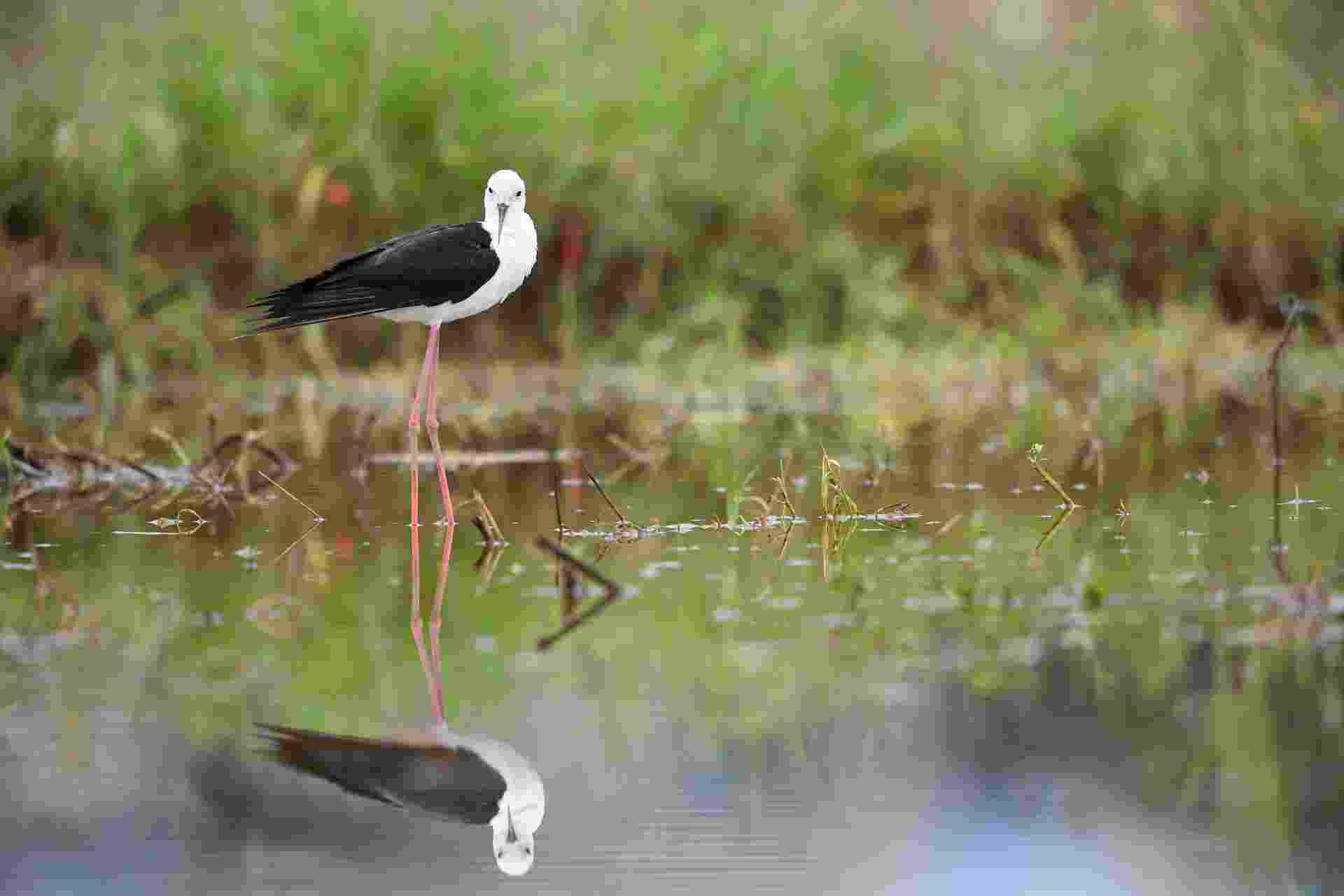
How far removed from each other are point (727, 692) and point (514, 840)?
70 cm

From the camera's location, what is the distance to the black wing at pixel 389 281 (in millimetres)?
5059

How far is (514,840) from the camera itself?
7.93 feet

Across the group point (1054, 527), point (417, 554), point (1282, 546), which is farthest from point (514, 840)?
point (1054, 527)

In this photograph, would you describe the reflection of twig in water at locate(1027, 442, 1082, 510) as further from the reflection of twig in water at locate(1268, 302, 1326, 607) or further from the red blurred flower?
the red blurred flower

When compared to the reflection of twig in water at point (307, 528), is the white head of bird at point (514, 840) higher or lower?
lower

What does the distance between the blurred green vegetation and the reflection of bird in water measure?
20.3 ft

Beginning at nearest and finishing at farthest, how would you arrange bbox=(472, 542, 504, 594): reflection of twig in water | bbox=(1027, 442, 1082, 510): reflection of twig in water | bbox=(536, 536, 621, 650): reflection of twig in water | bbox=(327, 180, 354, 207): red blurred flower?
bbox=(536, 536, 621, 650): reflection of twig in water → bbox=(472, 542, 504, 594): reflection of twig in water → bbox=(1027, 442, 1082, 510): reflection of twig in water → bbox=(327, 180, 354, 207): red blurred flower

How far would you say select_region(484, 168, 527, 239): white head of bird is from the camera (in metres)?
5.29

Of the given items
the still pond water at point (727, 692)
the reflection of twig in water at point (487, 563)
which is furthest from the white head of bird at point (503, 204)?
the reflection of twig in water at point (487, 563)

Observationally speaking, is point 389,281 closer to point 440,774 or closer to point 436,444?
point 436,444

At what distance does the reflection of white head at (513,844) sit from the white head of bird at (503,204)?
297 cm

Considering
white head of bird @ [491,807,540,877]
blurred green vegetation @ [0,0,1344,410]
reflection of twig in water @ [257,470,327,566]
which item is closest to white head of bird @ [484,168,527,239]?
reflection of twig in water @ [257,470,327,566]

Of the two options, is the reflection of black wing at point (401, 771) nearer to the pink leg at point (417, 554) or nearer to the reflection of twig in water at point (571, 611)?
the pink leg at point (417, 554)

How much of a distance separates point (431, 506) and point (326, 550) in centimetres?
82
